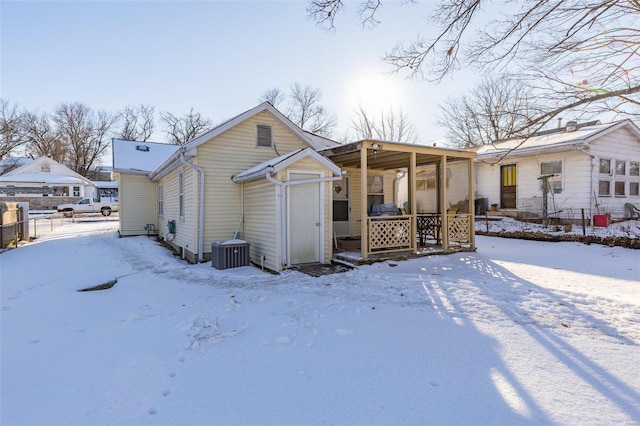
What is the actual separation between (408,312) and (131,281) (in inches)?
207

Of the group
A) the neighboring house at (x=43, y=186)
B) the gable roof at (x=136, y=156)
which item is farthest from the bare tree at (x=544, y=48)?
the neighboring house at (x=43, y=186)

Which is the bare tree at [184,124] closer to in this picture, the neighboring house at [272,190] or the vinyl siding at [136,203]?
the vinyl siding at [136,203]

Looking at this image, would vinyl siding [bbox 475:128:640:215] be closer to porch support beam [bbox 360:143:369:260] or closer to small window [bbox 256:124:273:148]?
porch support beam [bbox 360:143:369:260]

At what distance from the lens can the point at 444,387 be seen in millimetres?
2844

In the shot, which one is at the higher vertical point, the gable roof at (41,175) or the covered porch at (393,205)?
the gable roof at (41,175)

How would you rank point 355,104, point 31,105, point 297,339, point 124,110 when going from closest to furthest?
point 297,339 → point 355,104 → point 31,105 → point 124,110

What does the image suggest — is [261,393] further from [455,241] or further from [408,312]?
[455,241]

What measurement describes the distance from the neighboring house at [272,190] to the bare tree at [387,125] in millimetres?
18588

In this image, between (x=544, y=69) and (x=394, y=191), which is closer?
(x=544, y=69)

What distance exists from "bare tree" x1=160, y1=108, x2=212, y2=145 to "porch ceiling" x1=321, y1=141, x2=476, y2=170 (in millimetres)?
36905

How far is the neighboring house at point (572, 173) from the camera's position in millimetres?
13567

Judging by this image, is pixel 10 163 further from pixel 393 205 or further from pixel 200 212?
pixel 393 205

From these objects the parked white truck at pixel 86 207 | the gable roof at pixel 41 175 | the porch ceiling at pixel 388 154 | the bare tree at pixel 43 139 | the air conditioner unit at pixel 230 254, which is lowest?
A: the air conditioner unit at pixel 230 254

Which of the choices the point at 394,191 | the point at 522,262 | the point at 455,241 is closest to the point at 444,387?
the point at 522,262
